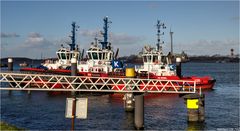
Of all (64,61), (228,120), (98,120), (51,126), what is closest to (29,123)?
(51,126)

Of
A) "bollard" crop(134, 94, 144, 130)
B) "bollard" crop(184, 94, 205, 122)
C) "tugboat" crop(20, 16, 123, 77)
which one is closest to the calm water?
"bollard" crop(184, 94, 205, 122)

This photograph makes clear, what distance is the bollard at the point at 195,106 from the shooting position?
31.6 metres

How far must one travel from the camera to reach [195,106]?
31.8 metres

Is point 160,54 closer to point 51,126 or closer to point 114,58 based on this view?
point 114,58

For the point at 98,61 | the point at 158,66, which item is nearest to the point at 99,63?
the point at 98,61

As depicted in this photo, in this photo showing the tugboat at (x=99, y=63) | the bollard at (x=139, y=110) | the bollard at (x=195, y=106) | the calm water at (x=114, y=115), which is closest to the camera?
the bollard at (x=139, y=110)

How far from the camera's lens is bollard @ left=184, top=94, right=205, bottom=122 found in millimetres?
31641

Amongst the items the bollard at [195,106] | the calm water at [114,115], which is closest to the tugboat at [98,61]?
the calm water at [114,115]

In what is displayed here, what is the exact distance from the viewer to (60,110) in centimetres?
3953

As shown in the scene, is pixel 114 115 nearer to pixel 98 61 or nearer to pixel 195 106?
pixel 195 106

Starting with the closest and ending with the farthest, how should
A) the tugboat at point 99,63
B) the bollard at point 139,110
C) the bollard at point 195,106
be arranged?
the bollard at point 139,110 → the bollard at point 195,106 → the tugboat at point 99,63

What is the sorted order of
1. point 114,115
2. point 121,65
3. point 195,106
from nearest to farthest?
1. point 195,106
2. point 114,115
3. point 121,65

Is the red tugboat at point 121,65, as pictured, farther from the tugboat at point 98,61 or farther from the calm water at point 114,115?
the calm water at point 114,115

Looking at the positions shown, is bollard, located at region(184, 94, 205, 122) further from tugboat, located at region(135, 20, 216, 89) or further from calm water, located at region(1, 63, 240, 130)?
tugboat, located at region(135, 20, 216, 89)
